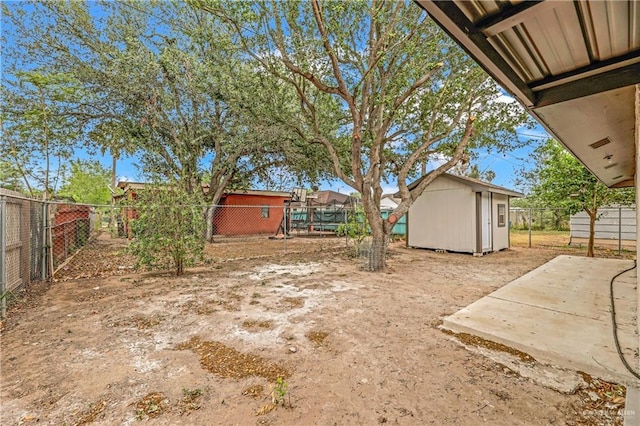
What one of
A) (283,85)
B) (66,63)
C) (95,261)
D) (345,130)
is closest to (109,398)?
(95,261)

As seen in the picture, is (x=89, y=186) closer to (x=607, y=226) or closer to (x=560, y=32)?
(x=560, y=32)

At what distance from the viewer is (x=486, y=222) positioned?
9547 millimetres

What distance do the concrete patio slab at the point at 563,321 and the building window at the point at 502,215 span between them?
17.1ft

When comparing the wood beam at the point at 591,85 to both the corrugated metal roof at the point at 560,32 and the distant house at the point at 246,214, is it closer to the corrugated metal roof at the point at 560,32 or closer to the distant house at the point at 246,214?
the corrugated metal roof at the point at 560,32

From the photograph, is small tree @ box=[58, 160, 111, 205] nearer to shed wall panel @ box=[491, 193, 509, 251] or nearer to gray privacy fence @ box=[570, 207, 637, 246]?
shed wall panel @ box=[491, 193, 509, 251]

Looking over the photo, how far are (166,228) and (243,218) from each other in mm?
10375

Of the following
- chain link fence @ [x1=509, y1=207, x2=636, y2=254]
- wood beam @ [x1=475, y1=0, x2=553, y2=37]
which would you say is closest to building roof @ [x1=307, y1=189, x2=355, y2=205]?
chain link fence @ [x1=509, y1=207, x2=636, y2=254]

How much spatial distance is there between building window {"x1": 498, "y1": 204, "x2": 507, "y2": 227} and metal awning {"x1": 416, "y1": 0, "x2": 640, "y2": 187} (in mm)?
8151

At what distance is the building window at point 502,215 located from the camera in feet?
34.1

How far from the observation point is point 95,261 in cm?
Result: 759

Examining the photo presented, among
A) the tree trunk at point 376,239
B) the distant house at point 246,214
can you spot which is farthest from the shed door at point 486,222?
the distant house at point 246,214

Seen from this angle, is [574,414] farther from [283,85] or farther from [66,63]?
[66,63]

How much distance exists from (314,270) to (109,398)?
489 cm

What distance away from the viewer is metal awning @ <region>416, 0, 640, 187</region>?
53.7 inches
